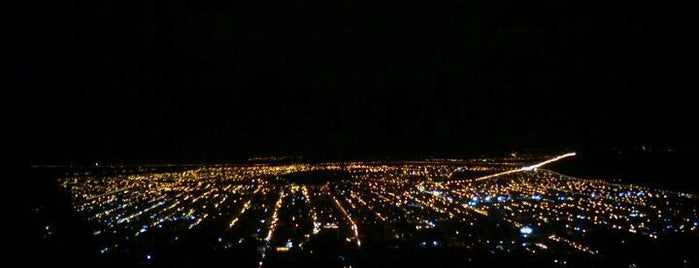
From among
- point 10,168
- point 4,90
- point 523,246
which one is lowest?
point 523,246

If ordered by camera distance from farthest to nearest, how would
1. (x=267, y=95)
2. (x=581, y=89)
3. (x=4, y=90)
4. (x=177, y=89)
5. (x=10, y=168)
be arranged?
(x=267, y=95), (x=177, y=89), (x=581, y=89), (x=4, y=90), (x=10, y=168)

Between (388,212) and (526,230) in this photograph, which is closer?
(526,230)

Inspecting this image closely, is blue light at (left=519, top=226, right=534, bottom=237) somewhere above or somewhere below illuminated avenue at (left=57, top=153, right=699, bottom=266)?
below

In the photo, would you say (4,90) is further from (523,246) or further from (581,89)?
(581,89)

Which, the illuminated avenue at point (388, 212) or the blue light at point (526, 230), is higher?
the illuminated avenue at point (388, 212)

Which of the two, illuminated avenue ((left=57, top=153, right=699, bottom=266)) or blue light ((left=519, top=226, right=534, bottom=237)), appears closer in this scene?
illuminated avenue ((left=57, top=153, right=699, bottom=266))

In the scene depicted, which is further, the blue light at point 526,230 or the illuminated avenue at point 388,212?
the blue light at point 526,230

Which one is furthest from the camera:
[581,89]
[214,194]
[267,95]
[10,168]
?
[267,95]

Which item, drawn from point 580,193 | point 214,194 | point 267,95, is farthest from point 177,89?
point 580,193
